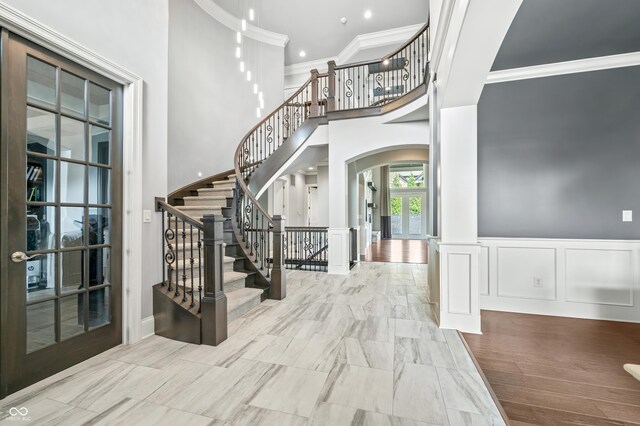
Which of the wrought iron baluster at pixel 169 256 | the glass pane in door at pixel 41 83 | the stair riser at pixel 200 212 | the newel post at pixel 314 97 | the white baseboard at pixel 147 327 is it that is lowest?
the white baseboard at pixel 147 327

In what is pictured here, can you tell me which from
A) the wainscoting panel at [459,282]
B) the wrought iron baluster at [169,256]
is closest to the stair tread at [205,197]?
the wrought iron baluster at [169,256]

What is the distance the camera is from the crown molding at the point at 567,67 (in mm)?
2990

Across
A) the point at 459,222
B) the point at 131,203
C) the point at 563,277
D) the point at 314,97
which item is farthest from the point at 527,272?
the point at 314,97

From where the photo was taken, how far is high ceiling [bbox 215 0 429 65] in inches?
241

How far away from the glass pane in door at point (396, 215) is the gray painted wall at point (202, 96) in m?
10.5

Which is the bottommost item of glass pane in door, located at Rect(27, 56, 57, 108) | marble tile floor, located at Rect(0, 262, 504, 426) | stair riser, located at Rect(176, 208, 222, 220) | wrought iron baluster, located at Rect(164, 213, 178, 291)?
marble tile floor, located at Rect(0, 262, 504, 426)

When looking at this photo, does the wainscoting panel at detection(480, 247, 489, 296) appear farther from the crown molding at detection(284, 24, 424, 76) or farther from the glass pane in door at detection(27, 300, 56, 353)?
the crown molding at detection(284, 24, 424, 76)

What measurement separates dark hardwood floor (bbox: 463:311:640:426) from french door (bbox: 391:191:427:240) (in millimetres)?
12254

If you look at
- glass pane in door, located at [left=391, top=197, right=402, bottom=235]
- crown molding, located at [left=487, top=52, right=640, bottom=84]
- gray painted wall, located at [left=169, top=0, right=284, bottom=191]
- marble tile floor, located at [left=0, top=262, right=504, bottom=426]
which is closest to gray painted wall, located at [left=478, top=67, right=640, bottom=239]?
crown molding, located at [left=487, top=52, right=640, bottom=84]

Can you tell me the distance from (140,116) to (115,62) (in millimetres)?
445

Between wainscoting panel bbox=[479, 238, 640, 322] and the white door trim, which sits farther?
wainscoting panel bbox=[479, 238, 640, 322]

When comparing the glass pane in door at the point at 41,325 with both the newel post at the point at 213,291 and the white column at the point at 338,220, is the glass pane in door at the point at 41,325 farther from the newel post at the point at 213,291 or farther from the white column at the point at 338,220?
the white column at the point at 338,220

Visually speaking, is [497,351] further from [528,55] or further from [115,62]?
[115,62]

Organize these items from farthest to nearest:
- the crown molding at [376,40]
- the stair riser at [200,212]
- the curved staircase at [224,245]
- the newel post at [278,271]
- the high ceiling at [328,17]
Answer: the crown molding at [376,40], the high ceiling at [328,17], the stair riser at [200,212], the newel post at [278,271], the curved staircase at [224,245]
